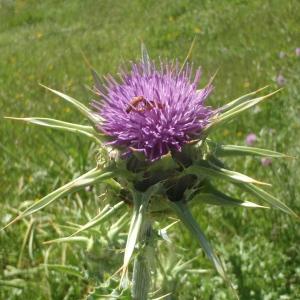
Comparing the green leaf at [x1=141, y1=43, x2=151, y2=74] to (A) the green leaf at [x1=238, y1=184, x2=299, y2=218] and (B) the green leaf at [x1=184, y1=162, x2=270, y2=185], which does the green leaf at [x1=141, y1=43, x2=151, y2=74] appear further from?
(A) the green leaf at [x1=238, y1=184, x2=299, y2=218]

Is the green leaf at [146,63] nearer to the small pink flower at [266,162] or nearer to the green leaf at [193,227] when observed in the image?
the green leaf at [193,227]

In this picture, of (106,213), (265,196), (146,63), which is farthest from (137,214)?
(146,63)

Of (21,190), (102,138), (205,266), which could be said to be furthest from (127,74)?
(21,190)

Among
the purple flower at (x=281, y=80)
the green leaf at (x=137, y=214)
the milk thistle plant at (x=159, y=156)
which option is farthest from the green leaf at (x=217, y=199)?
the purple flower at (x=281, y=80)

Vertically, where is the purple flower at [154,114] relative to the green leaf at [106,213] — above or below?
above

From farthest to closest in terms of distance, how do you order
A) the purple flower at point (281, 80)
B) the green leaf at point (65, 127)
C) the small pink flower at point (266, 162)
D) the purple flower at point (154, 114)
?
the purple flower at point (281, 80) < the small pink flower at point (266, 162) < the green leaf at point (65, 127) < the purple flower at point (154, 114)

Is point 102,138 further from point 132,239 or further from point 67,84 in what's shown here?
point 67,84

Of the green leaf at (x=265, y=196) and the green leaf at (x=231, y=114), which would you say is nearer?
the green leaf at (x=265, y=196)
